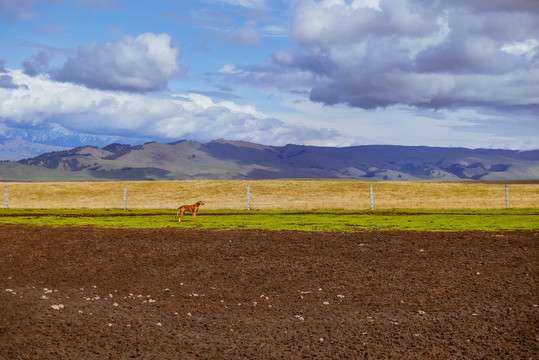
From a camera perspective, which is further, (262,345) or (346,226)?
(346,226)

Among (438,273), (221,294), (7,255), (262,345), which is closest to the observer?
(262,345)

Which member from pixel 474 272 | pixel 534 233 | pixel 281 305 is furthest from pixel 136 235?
pixel 534 233

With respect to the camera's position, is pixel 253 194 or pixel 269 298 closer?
pixel 269 298

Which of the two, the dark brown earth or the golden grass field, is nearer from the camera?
the dark brown earth

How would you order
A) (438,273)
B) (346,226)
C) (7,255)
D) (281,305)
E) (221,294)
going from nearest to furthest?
(281,305)
(221,294)
(438,273)
(7,255)
(346,226)

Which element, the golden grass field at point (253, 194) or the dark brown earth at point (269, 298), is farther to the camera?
the golden grass field at point (253, 194)

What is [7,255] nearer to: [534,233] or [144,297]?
[144,297]

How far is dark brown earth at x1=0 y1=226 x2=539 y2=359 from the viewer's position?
1152cm

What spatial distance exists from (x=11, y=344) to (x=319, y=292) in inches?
325

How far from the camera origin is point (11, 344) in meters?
11.3

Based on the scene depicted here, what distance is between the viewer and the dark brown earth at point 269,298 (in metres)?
11.5

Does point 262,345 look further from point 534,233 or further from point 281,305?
point 534,233

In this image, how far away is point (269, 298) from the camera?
15586 mm

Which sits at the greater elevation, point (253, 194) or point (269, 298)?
point (253, 194)
